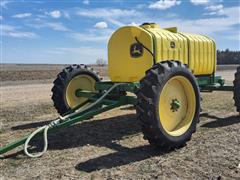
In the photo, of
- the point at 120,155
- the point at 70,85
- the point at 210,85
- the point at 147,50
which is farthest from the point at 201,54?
the point at 120,155

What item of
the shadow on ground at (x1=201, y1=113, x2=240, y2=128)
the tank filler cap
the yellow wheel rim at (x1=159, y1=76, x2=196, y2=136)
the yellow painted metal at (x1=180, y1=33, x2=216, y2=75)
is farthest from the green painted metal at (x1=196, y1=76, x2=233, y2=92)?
the yellow wheel rim at (x1=159, y1=76, x2=196, y2=136)

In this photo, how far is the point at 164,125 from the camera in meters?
5.63

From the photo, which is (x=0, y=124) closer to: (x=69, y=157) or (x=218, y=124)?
(x=69, y=157)

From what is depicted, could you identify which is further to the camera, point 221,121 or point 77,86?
point 77,86

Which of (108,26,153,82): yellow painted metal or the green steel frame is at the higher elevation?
(108,26,153,82): yellow painted metal

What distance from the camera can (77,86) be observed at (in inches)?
329

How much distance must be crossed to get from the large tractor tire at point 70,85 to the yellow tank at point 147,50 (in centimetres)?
82

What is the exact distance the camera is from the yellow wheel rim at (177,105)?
5.69m

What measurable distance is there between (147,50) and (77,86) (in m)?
2.12

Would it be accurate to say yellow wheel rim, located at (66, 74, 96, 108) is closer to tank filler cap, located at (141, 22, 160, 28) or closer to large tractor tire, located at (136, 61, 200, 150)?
tank filler cap, located at (141, 22, 160, 28)

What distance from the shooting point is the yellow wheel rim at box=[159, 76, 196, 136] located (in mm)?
5693

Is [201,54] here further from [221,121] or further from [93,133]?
[93,133]

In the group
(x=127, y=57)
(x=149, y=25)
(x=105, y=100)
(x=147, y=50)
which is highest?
(x=149, y=25)

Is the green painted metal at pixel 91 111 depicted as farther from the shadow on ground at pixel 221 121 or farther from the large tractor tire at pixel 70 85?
the shadow on ground at pixel 221 121
